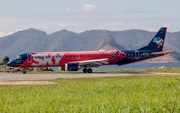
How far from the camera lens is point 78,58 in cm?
4459

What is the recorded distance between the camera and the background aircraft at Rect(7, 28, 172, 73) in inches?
1710

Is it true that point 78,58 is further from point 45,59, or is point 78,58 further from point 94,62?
point 45,59

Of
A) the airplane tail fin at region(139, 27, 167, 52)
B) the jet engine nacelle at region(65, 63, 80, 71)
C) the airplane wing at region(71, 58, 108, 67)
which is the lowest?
the jet engine nacelle at region(65, 63, 80, 71)

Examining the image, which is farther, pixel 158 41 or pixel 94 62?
pixel 158 41

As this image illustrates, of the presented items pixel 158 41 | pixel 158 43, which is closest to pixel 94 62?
pixel 158 43

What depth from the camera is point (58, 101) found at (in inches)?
528

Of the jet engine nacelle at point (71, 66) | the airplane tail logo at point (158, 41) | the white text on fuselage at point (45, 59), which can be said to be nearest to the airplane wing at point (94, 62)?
the jet engine nacelle at point (71, 66)

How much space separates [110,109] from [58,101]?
161 inches

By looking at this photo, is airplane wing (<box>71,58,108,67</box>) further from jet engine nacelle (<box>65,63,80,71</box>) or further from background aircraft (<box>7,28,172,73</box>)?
jet engine nacelle (<box>65,63,80,71</box>)

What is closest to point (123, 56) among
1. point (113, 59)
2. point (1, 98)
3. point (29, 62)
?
point (113, 59)

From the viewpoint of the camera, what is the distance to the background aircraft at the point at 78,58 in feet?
143

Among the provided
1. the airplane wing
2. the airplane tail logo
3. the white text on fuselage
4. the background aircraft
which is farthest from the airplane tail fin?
the white text on fuselage

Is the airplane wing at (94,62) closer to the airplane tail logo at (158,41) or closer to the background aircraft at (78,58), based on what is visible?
the background aircraft at (78,58)

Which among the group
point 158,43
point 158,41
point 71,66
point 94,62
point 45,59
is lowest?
point 71,66
